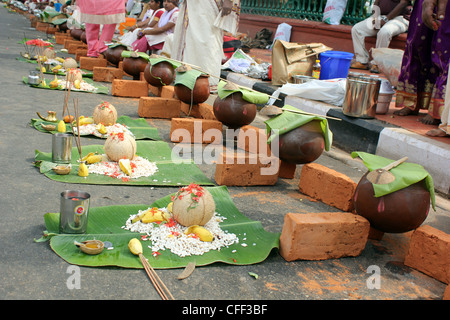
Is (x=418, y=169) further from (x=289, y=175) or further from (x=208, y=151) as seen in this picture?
A: (x=208, y=151)

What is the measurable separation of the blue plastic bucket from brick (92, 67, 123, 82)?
364cm

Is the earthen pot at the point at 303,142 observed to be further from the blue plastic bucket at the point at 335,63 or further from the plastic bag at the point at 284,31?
the plastic bag at the point at 284,31

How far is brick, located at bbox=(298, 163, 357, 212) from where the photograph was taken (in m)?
3.68

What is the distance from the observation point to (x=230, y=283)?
252 cm

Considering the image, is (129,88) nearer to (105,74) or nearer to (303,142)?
(105,74)

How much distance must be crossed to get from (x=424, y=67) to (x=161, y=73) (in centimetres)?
348

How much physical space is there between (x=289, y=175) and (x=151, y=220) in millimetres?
1769

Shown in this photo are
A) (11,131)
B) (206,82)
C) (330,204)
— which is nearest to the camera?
(330,204)

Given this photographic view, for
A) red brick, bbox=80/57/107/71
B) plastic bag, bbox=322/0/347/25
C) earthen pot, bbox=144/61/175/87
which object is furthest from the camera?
plastic bag, bbox=322/0/347/25

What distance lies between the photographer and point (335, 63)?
7.14 m

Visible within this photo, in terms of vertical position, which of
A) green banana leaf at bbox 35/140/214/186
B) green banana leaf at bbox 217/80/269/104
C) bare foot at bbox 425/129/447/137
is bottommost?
green banana leaf at bbox 35/140/214/186

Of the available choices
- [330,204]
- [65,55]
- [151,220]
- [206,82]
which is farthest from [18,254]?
[65,55]

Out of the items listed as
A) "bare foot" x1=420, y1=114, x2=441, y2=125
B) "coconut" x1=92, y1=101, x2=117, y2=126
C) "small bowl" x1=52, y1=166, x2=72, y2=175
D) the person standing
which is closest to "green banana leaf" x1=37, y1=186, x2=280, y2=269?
"small bowl" x1=52, y1=166, x2=72, y2=175

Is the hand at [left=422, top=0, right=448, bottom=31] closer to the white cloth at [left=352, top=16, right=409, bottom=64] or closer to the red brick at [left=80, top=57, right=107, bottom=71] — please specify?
the white cloth at [left=352, top=16, right=409, bottom=64]
